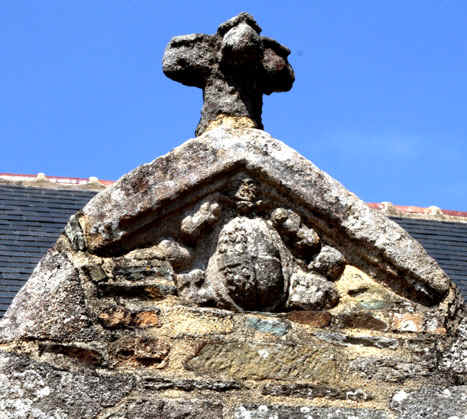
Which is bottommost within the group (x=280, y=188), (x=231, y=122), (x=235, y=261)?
(x=235, y=261)

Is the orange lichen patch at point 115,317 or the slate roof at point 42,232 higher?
the slate roof at point 42,232

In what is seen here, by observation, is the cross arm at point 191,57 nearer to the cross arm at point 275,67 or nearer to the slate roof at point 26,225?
the cross arm at point 275,67

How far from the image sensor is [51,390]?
3.48 meters

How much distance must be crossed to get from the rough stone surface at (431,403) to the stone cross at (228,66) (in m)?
1.39

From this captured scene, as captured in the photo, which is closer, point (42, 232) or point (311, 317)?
point (311, 317)

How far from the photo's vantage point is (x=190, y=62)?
4336mm

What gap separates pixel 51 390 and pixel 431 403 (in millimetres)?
1527

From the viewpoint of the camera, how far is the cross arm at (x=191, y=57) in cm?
435

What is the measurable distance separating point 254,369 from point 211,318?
269mm

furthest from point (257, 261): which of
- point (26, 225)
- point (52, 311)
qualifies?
point (26, 225)

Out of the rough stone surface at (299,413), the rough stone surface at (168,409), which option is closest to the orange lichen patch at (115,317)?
the rough stone surface at (168,409)

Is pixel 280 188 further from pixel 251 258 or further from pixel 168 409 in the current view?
pixel 168 409

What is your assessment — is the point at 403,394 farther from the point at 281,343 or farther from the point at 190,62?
the point at 190,62

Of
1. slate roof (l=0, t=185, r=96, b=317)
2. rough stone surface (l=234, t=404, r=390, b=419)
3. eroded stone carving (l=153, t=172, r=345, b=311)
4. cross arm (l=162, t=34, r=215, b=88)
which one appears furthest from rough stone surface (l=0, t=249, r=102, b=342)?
slate roof (l=0, t=185, r=96, b=317)
